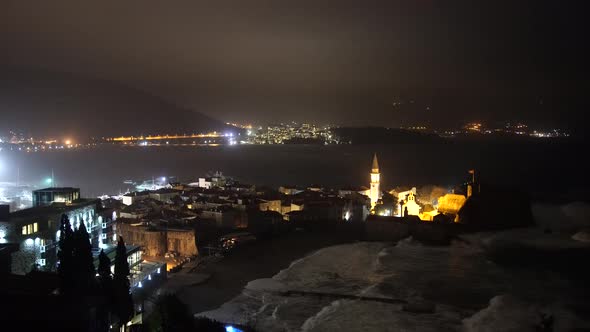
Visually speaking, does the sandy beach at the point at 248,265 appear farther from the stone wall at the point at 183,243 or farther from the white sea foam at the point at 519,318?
the white sea foam at the point at 519,318

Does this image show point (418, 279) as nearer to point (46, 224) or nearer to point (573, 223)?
point (46, 224)

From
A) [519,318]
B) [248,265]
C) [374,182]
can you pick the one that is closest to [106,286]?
[248,265]

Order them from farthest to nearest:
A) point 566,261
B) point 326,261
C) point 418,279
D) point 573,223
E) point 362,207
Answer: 1. point 573,223
2. point 362,207
3. point 566,261
4. point 326,261
5. point 418,279

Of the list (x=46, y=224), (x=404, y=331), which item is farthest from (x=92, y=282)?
(x=404, y=331)

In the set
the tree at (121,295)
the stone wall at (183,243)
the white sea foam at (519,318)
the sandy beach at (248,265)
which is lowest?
the white sea foam at (519,318)

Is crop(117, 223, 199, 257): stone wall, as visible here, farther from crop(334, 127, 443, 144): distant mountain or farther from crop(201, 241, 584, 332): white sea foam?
crop(334, 127, 443, 144): distant mountain

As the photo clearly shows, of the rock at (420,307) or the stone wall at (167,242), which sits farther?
the stone wall at (167,242)

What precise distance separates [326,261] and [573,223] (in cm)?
2307

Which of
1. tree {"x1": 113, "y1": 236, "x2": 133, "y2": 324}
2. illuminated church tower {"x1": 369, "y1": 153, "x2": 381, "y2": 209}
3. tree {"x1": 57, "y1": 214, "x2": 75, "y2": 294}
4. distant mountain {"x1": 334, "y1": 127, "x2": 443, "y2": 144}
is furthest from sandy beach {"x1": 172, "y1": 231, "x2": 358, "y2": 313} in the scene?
distant mountain {"x1": 334, "y1": 127, "x2": 443, "y2": 144}

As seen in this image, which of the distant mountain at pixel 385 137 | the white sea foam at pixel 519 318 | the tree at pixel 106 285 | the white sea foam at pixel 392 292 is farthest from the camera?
the distant mountain at pixel 385 137

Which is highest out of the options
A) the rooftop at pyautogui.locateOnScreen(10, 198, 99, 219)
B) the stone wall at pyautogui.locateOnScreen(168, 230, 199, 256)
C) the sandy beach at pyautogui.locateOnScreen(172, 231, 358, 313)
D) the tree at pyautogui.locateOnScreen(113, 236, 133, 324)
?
the rooftop at pyautogui.locateOnScreen(10, 198, 99, 219)

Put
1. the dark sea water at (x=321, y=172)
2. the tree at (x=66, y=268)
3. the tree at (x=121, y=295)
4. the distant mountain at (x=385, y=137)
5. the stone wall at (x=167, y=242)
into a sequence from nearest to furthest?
the tree at (x=66, y=268), the tree at (x=121, y=295), the stone wall at (x=167, y=242), the dark sea water at (x=321, y=172), the distant mountain at (x=385, y=137)

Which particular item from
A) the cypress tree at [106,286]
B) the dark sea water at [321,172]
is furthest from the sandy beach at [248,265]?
the dark sea water at [321,172]

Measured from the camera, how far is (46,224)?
15391 mm
